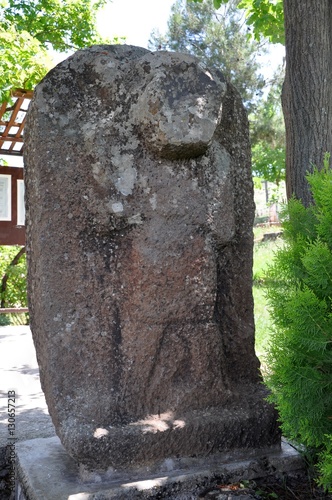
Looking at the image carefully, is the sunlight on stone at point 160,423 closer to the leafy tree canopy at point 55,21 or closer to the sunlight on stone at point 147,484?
the sunlight on stone at point 147,484

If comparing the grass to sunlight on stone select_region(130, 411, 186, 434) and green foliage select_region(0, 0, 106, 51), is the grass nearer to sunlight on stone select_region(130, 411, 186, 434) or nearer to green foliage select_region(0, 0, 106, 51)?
sunlight on stone select_region(130, 411, 186, 434)

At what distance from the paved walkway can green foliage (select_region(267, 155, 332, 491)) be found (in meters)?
1.89

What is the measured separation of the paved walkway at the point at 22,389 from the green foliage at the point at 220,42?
39.0ft

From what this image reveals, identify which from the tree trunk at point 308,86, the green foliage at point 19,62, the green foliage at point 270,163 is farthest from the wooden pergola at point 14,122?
the green foliage at point 270,163

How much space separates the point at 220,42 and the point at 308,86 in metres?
14.5

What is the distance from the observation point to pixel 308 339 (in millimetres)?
2139

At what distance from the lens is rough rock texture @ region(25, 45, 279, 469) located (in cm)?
254

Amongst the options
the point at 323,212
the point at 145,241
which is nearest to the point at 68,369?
the point at 145,241

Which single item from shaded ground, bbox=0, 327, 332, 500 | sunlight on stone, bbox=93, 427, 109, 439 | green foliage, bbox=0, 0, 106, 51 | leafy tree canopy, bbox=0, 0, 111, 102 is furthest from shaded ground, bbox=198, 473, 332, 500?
green foliage, bbox=0, 0, 106, 51

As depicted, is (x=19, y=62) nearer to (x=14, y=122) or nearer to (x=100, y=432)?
(x=14, y=122)

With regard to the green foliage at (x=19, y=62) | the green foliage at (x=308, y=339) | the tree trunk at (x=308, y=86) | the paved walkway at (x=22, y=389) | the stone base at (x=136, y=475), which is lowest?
the paved walkway at (x=22, y=389)

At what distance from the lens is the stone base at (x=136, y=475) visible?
2.35m

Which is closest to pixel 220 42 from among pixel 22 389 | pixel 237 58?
pixel 237 58

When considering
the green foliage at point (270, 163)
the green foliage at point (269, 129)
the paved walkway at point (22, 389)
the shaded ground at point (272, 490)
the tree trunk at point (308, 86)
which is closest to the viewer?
the shaded ground at point (272, 490)
